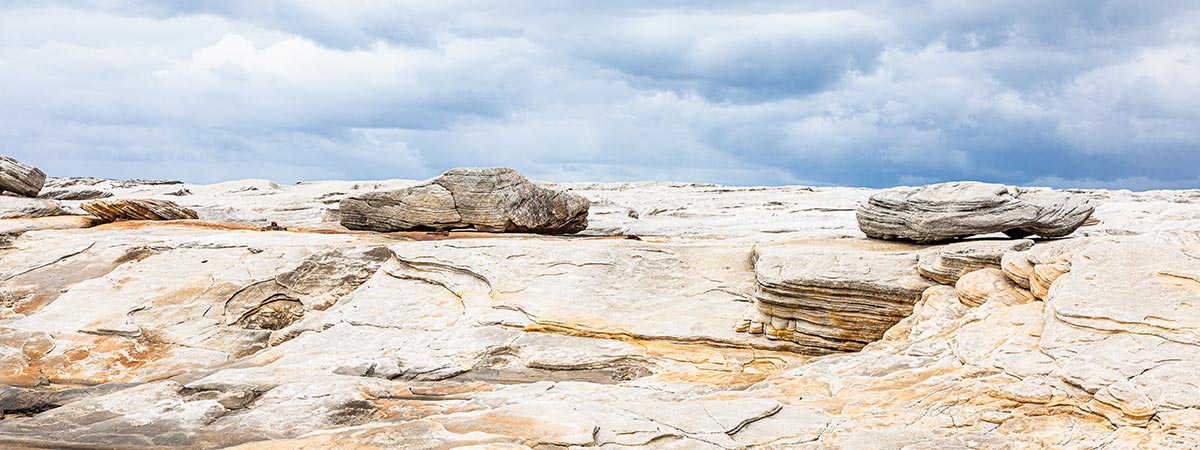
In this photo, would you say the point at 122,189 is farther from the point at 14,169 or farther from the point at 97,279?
the point at 97,279

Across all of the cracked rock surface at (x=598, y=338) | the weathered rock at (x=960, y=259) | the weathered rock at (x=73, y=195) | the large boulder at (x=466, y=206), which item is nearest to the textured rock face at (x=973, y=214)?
the cracked rock surface at (x=598, y=338)

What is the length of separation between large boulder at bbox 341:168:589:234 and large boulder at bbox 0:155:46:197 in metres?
11.0

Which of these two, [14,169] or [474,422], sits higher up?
[14,169]

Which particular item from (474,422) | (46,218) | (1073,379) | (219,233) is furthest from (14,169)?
(1073,379)

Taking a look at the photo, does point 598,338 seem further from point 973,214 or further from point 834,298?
point 973,214

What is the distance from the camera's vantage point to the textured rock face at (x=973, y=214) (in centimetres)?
1223

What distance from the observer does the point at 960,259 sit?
34.7 feet

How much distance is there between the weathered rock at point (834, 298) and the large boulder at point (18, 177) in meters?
21.0

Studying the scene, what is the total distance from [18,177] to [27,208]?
407 cm

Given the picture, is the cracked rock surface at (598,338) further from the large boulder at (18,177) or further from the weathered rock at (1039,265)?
the large boulder at (18,177)

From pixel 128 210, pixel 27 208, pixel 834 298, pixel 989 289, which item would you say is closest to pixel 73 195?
pixel 27 208

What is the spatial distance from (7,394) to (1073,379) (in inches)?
468

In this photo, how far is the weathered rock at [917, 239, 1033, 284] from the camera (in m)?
10.4

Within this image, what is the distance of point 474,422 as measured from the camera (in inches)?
294
